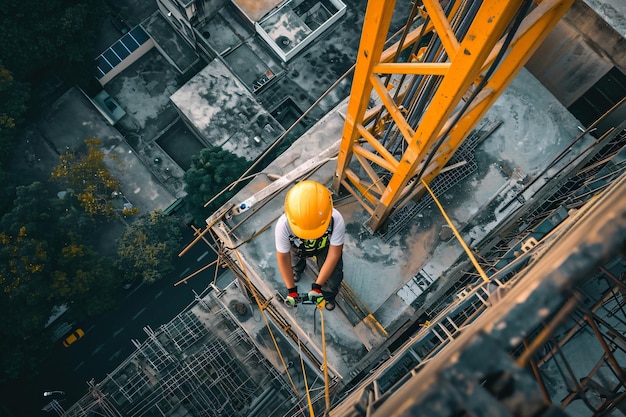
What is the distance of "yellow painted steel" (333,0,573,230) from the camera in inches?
309

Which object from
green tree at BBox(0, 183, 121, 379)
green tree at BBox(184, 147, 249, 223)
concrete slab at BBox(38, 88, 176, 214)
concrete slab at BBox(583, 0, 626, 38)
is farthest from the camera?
concrete slab at BBox(38, 88, 176, 214)

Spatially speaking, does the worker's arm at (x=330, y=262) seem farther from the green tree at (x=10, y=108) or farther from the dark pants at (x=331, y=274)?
the green tree at (x=10, y=108)

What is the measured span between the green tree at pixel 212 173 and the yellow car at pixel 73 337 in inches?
410

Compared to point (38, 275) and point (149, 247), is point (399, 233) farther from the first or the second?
point (38, 275)

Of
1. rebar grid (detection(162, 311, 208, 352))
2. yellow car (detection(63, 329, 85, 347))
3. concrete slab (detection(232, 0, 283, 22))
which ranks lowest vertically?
rebar grid (detection(162, 311, 208, 352))

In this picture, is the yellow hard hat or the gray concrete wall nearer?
the yellow hard hat

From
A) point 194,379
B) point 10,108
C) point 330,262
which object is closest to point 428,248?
point 330,262

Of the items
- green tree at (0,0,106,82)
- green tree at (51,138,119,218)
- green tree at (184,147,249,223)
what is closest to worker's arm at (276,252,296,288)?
green tree at (184,147,249,223)

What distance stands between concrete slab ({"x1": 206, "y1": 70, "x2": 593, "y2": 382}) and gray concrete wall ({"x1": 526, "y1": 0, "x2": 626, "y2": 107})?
84.7 inches

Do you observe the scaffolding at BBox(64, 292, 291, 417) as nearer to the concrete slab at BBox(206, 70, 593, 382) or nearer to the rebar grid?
the rebar grid

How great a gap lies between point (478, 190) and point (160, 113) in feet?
73.2

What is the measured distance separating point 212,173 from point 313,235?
16308 mm

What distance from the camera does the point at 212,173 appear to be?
85.3ft

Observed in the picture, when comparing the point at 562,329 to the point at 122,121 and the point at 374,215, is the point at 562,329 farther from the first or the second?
the point at 122,121
